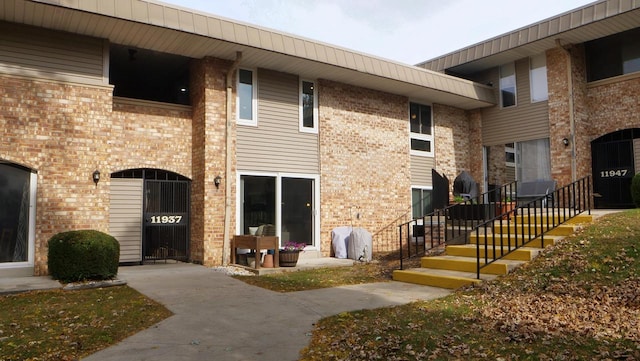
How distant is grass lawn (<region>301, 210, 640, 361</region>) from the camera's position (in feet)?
14.7

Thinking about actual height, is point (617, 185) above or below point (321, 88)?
below

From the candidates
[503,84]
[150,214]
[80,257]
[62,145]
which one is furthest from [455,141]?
[80,257]

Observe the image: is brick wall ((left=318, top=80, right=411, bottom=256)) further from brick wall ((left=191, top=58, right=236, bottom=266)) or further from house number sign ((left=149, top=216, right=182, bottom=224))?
house number sign ((left=149, top=216, right=182, bottom=224))

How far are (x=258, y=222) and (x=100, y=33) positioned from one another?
5489 mm

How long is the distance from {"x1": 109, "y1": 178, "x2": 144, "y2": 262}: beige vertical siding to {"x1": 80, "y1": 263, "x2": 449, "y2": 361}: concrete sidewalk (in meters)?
1.56

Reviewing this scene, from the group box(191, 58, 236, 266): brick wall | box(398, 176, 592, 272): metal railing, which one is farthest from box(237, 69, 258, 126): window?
box(398, 176, 592, 272): metal railing

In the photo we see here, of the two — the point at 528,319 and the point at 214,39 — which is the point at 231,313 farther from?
the point at 214,39

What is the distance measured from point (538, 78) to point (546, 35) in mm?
1894

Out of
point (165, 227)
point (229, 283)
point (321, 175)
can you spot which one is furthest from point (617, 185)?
point (165, 227)

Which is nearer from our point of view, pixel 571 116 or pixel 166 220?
pixel 166 220

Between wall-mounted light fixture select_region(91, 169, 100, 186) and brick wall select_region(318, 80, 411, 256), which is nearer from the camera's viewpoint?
wall-mounted light fixture select_region(91, 169, 100, 186)

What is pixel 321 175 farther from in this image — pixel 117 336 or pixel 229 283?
pixel 117 336

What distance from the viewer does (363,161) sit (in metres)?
14.0

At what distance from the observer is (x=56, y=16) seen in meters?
8.98
